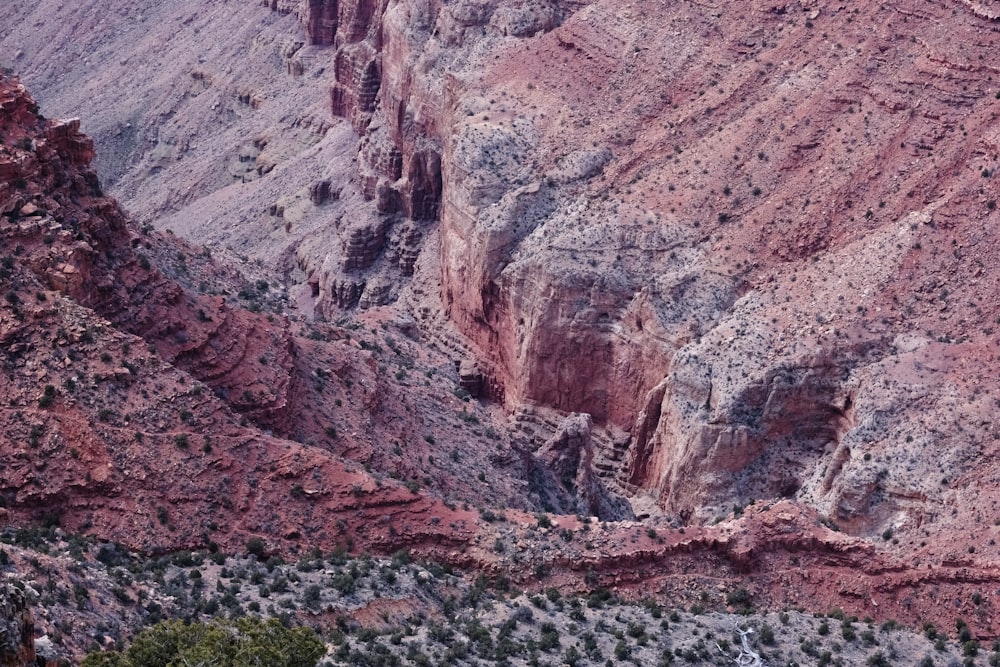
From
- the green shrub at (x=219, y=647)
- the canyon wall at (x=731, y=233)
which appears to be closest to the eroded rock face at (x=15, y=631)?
the green shrub at (x=219, y=647)

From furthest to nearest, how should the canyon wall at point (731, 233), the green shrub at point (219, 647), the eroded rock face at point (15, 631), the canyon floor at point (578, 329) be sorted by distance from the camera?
the canyon wall at point (731, 233), the canyon floor at point (578, 329), the green shrub at point (219, 647), the eroded rock face at point (15, 631)

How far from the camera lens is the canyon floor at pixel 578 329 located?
42.0 metres

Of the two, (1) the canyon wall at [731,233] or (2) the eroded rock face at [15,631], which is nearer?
(2) the eroded rock face at [15,631]

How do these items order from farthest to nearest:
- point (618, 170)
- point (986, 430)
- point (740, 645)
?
1. point (618, 170)
2. point (986, 430)
3. point (740, 645)

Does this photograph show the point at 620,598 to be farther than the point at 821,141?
No

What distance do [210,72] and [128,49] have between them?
13.0 meters

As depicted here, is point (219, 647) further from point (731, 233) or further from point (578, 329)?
point (731, 233)

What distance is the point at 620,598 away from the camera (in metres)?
43.5

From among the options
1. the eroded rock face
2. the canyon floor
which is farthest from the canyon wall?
the eroded rock face

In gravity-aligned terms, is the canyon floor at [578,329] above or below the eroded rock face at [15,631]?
below

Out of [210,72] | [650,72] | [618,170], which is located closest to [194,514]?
[618,170]

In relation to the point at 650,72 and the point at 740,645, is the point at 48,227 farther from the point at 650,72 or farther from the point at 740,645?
the point at 650,72

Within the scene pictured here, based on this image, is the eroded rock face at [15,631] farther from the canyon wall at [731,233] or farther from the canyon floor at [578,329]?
the canyon wall at [731,233]

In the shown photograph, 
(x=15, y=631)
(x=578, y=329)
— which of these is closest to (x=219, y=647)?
(x=15, y=631)
